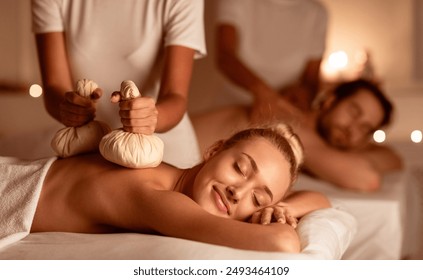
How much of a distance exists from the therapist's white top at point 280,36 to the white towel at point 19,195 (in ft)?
2.74

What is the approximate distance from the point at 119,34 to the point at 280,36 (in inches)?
29.7

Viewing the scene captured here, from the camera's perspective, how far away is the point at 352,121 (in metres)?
1.39

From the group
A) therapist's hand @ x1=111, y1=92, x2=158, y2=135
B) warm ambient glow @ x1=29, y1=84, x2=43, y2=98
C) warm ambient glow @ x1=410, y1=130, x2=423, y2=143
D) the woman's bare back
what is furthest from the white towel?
warm ambient glow @ x1=410, y1=130, x2=423, y2=143

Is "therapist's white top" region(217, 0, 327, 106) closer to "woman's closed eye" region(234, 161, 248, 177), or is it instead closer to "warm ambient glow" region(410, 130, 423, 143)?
"warm ambient glow" region(410, 130, 423, 143)

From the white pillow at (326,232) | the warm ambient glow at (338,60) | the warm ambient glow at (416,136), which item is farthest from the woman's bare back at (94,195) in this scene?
the warm ambient glow at (338,60)

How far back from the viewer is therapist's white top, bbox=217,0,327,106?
1.54 meters

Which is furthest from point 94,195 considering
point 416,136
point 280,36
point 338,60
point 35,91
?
point 338,60

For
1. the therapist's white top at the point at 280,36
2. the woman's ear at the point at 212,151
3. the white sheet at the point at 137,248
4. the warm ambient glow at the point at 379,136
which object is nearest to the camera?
the white sheet at the point at 137,248

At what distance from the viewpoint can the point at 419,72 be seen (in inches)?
68.6

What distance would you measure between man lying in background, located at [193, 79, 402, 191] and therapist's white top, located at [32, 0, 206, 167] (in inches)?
12.5

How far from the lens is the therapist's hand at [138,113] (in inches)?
26.3

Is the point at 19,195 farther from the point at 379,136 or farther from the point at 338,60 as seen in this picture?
the point at 338,60

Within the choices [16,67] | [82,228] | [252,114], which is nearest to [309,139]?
[252,114]

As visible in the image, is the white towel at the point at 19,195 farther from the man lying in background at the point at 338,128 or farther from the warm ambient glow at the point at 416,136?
the warm ambient glow at the point at 416,136
